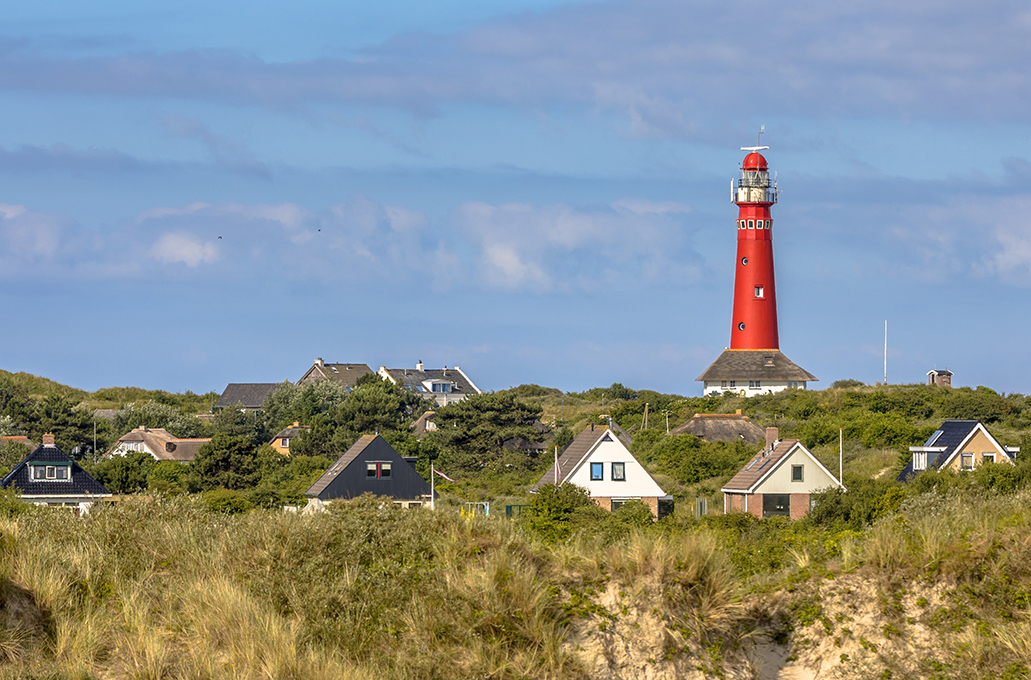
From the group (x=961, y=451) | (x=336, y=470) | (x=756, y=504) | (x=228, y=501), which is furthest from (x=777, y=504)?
(x=336, y=470)

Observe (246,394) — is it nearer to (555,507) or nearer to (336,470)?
(336,470)

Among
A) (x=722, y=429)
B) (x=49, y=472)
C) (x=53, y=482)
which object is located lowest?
(x=53, y=482)

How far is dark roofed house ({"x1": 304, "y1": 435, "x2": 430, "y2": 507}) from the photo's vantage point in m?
51.3

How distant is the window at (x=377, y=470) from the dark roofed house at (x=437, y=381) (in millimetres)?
58834

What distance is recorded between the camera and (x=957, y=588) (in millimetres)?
12844

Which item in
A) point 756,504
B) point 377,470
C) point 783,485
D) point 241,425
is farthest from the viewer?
point 241,425

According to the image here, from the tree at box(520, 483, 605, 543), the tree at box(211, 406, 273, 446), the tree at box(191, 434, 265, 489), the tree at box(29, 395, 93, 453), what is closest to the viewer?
the tree at box(520, 483, 605, 543)

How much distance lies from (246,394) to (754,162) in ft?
197

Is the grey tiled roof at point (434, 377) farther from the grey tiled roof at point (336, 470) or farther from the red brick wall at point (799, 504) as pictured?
the red brick wall at point (799, 504)

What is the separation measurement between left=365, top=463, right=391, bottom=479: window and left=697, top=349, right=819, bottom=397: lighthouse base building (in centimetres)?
3079

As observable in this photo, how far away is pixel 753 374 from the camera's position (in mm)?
78188

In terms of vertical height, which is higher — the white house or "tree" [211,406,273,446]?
"tree" [211,406,273,446]

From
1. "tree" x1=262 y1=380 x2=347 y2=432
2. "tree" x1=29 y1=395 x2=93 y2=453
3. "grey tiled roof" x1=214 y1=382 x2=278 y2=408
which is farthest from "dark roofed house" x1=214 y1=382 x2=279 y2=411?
"tree" x1=29 y1=395 x2=93 y2=453

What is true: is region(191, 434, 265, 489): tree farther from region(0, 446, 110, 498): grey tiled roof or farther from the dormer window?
the dormer window
